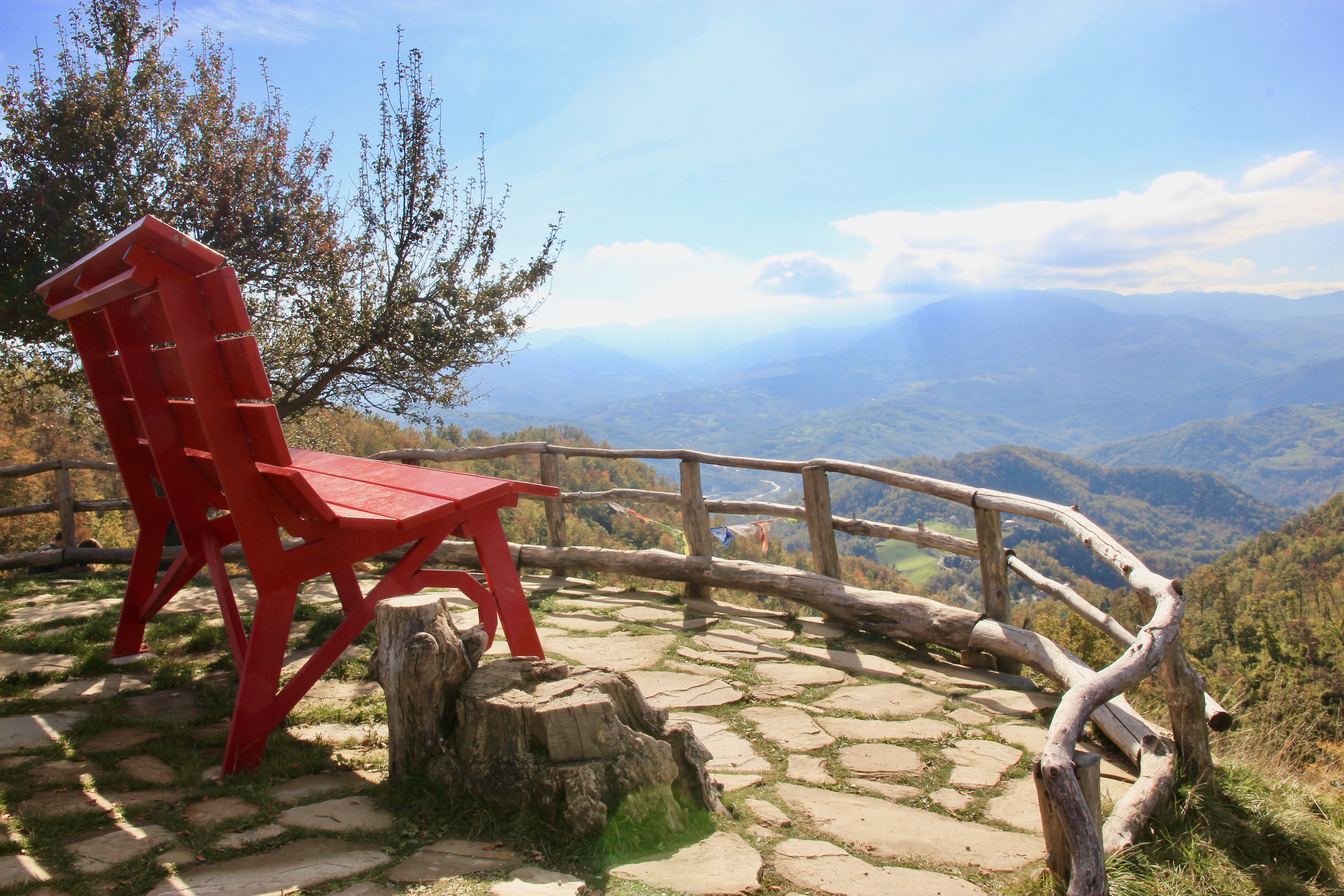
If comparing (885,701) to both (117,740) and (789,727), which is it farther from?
(117,740)

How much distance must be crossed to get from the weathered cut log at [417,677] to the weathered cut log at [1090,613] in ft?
6.43

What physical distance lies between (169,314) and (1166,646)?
109 inches

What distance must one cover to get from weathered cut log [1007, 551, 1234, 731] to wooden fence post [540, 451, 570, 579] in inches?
121

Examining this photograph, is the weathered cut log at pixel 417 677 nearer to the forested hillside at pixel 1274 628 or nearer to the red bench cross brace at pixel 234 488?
the red bench cross brace at pixel 234 488

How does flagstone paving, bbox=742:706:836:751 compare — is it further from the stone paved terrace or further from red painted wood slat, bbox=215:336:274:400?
red painted wood slat, bbox=215:336:274:400

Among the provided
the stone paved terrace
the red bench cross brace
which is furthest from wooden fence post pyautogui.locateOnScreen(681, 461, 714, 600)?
the red bench cross brace

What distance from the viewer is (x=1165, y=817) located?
198 cm

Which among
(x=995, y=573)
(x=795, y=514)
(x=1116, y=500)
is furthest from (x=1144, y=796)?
(x=1116, y=500)

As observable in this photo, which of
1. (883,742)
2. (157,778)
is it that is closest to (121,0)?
(157,778)

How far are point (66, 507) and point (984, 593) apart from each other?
257 inches

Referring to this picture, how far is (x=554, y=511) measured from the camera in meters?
5.45

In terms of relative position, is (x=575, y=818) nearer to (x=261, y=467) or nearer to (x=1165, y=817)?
(x=261, y=467)

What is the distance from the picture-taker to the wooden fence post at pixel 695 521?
488 cm

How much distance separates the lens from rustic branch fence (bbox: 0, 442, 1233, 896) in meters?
1.63
